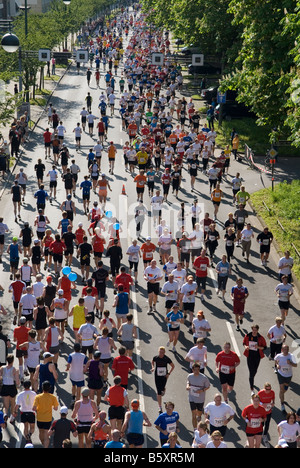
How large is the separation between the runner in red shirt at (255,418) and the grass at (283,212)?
396 inches

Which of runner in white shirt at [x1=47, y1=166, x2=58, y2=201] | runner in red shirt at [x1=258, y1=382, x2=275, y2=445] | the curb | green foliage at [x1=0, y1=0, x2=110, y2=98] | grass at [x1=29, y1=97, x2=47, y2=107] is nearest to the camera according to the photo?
runner in red shirt at [x1=258, y1=382, x2=275, y2=445]

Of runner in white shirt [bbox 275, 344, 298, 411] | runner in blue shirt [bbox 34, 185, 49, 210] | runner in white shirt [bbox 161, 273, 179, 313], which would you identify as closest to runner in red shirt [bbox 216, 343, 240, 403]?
runner in white shirt [bbox 275, 344, 298, 411]

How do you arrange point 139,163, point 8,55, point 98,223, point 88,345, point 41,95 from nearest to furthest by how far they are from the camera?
point 88,345
point 98,223
point 139,163
point 8,55
point 41,95

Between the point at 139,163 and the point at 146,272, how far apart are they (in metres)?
13.3

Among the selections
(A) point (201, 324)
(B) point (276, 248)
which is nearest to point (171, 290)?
(A) point (201, 324)

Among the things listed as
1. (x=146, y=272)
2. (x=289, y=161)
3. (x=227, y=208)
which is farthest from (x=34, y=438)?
(x=289, y=161)

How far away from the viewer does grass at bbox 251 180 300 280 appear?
2552 cm

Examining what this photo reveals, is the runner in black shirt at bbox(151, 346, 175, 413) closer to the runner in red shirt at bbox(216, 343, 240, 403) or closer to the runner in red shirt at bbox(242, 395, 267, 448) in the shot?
the runner in red shirt at bbox(216, 343, 240, 403)

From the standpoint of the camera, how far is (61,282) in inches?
727

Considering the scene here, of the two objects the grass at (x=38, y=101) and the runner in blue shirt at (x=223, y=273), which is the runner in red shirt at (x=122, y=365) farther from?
the grass at (x=38, y=101)

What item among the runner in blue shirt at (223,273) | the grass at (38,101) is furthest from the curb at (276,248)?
the grass at (38,101)

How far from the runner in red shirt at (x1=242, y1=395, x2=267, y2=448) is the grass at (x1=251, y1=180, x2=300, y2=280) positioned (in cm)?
1006

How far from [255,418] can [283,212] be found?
15.9 metres
